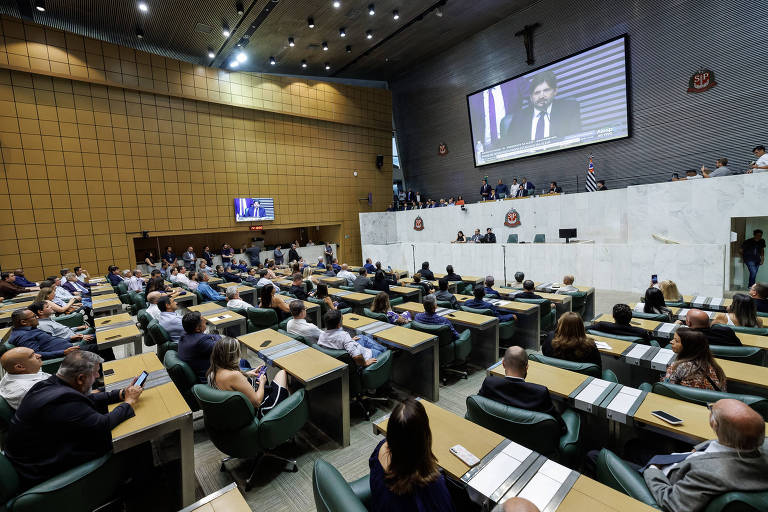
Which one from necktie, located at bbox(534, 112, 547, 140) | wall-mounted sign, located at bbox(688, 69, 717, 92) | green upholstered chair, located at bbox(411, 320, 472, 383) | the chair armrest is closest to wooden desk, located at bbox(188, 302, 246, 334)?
green upholstered chair, located at bbox(411, 320, 472, 383)

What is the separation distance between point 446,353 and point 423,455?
277 cm

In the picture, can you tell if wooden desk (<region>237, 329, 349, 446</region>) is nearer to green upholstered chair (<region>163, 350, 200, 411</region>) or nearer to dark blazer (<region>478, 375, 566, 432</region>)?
green upholstered chair (<region>163, 350, 200, 411</region>)

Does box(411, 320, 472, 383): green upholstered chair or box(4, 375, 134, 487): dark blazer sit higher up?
box(4, 375, 134, 487): dark blazer

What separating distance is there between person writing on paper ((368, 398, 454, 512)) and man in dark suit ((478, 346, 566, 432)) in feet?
3.27

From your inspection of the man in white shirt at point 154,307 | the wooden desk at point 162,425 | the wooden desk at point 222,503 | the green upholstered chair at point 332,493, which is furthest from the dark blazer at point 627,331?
the man in white shirt at point 154,307

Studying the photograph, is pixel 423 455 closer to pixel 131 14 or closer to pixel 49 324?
pixel 49 324

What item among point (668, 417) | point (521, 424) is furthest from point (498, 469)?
point (668, 417)

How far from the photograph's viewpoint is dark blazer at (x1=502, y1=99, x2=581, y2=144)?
1182cm

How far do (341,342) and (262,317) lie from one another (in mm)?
1957

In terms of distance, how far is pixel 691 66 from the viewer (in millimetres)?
9734

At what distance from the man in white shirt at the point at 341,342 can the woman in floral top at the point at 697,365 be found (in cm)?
243

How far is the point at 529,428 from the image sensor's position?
1968mm

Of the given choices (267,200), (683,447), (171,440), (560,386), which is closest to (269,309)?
(171,440)

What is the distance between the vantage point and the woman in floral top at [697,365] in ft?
7.78
